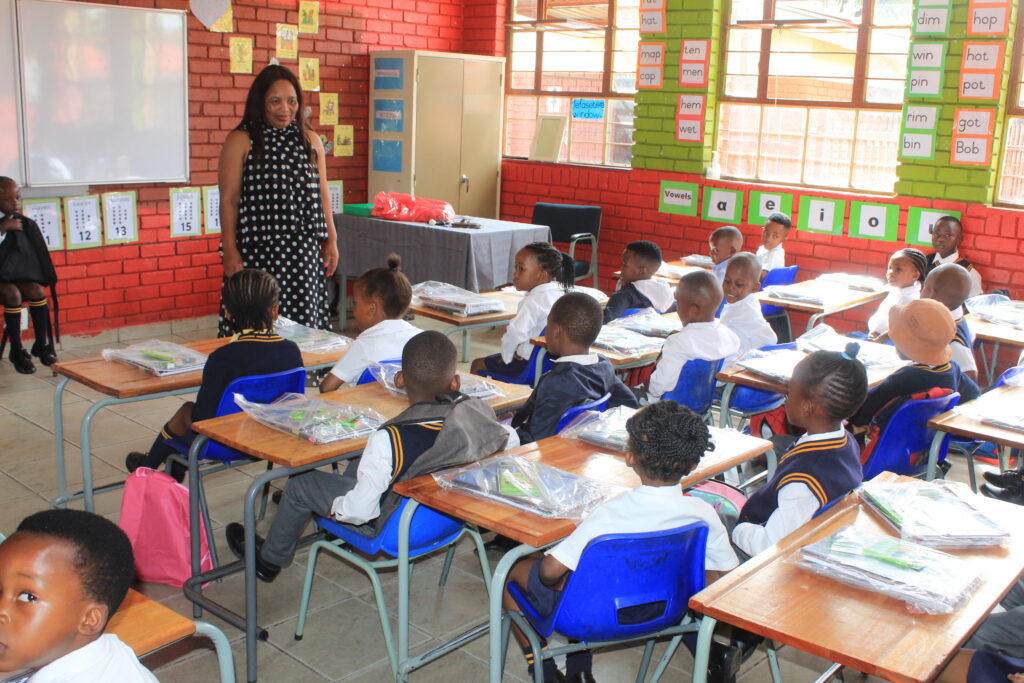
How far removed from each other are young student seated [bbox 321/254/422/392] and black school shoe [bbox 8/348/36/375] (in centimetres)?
293

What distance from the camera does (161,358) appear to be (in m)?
3.13

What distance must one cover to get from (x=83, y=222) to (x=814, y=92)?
4.87m

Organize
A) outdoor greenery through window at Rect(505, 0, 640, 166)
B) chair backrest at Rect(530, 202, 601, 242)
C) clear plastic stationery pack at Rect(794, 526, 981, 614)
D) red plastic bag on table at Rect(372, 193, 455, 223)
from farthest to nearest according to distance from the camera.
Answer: outdoor greenery through window at Rect(505, 0, 640, 166) → chair backrest at Rect(530, 202, 601, 242) → red plastic bag on table at Rect(372, 193, 455, 223) → clear plastic stationery pack at Rect(794, 526, 981, 614)

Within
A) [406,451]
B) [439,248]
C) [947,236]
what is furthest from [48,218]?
[947,236]

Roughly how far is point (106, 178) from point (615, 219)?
3.67m

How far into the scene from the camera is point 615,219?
7.50m

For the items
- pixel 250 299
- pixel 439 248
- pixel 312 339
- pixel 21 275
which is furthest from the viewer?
pixel 439 248

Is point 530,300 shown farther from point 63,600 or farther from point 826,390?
point 63,600

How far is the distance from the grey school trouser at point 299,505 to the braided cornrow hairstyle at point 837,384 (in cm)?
123

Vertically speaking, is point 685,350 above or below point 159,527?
above

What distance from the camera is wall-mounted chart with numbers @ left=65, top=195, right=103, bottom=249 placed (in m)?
5.93

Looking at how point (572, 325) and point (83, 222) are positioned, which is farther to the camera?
point (83, 222)

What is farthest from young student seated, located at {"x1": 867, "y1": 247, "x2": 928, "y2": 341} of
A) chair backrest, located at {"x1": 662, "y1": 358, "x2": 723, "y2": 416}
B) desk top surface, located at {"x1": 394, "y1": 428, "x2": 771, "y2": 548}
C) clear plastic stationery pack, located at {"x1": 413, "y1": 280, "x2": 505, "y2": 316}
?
desk top surface, located at {"x1": 394, "y1": 428, "x2": 771, "y2": 548}

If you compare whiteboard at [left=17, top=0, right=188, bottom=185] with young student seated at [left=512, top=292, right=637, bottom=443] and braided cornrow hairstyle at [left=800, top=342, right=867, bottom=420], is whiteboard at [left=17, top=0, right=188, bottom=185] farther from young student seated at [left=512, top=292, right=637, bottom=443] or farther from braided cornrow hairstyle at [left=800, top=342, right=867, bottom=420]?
braided cornrow hairstyle at [left=800, top=342, right=867, bottom=420]
